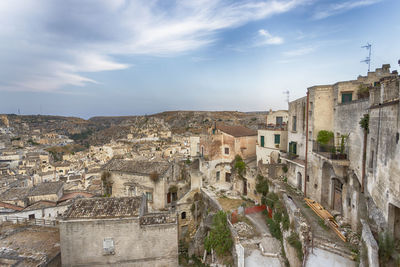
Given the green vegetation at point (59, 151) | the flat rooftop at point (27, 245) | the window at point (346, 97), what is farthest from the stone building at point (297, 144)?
the green vegetation at point (59, 151)

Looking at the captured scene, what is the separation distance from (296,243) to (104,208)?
12.3m

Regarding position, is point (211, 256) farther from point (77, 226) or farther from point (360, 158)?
point (360, 158)

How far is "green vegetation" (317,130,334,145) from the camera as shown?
14.3 meters

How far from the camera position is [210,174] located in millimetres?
27750

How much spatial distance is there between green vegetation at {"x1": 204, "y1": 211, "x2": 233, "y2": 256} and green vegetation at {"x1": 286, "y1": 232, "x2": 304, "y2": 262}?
186 inches

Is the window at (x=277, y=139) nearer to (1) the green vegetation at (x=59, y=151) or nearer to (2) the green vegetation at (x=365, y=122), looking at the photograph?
(2) the green vegetation at (x=365, y=122)

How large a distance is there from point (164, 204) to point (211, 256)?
761cm

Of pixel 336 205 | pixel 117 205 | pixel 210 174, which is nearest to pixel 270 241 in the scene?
pixel 336 205

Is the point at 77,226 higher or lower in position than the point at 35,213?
higher

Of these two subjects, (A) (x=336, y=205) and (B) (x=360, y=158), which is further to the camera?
(A) (x=336, y=205)

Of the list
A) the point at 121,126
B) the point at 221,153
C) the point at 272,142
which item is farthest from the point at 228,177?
the point at 121,126

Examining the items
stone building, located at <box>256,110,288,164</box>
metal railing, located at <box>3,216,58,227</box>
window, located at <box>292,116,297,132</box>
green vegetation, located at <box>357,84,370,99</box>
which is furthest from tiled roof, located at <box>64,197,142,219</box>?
green vegetation, located at <box>357,84,370,99</box>

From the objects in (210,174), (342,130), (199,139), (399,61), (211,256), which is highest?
(399,61)

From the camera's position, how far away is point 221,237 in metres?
15.9
